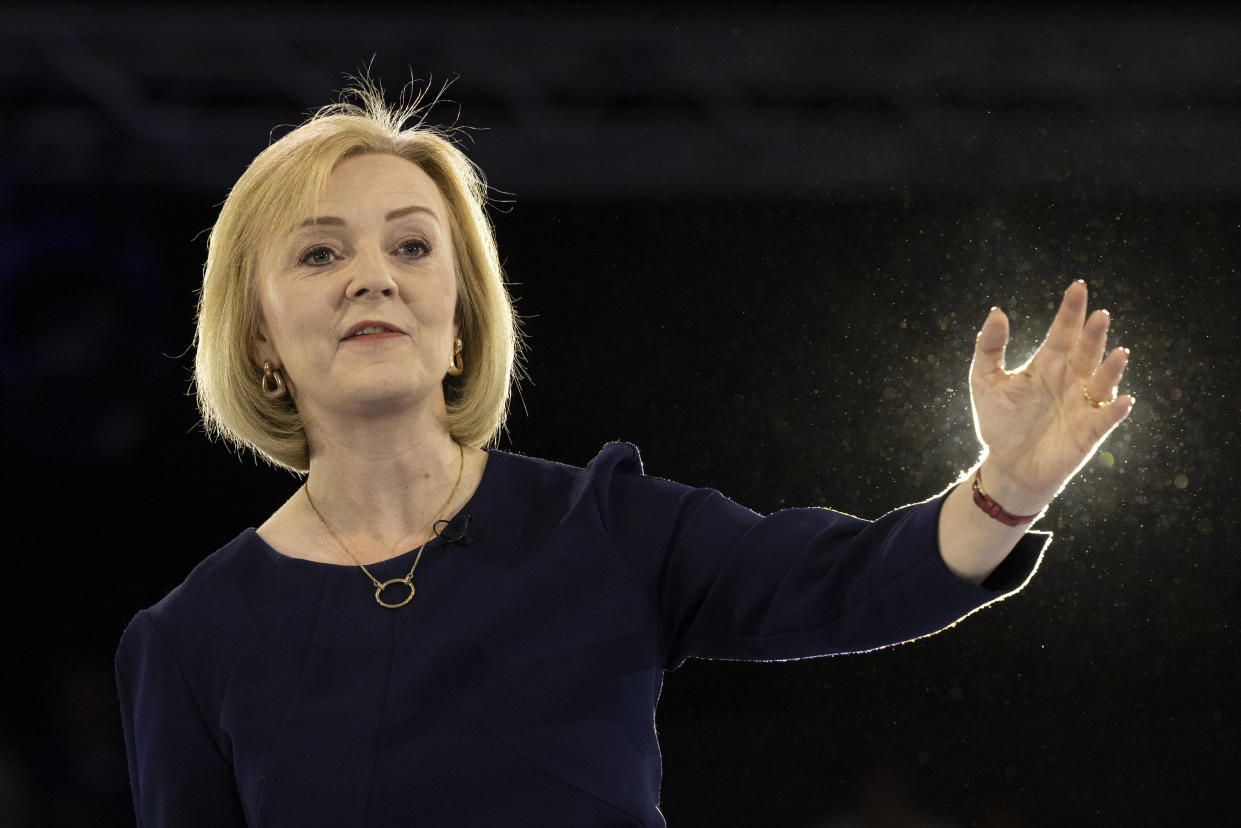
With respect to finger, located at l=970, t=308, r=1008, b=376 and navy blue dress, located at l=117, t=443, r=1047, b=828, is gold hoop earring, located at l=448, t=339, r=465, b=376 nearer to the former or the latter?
navy blue dress, located at l=117, t=443, r=1047, b=828

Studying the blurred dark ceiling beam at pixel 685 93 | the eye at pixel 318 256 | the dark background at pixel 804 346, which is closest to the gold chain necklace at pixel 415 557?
the eye at pixel 318 256

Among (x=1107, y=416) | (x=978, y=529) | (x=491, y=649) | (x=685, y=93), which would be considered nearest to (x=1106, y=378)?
(x=1107, y=416)

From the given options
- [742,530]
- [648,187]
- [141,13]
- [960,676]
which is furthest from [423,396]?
[960,676]

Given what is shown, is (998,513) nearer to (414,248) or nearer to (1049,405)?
(1049,405)

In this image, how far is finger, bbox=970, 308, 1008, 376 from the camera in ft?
3.42

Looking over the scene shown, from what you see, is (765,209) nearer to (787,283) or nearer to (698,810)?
(787,283)

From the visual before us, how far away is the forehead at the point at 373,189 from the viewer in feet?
4.64

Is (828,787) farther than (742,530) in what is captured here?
Yes

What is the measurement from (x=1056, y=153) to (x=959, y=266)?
38 centimetres

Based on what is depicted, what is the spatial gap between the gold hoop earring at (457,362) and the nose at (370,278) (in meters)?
0.15

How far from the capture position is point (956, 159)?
11.7ft

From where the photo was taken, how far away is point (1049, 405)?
3.43ft

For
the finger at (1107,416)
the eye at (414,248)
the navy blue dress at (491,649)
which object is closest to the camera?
the finger at (1107,416)

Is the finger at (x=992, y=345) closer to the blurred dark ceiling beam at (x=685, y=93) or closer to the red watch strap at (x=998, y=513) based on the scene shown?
the red watch strap at (x=998, y=513)
